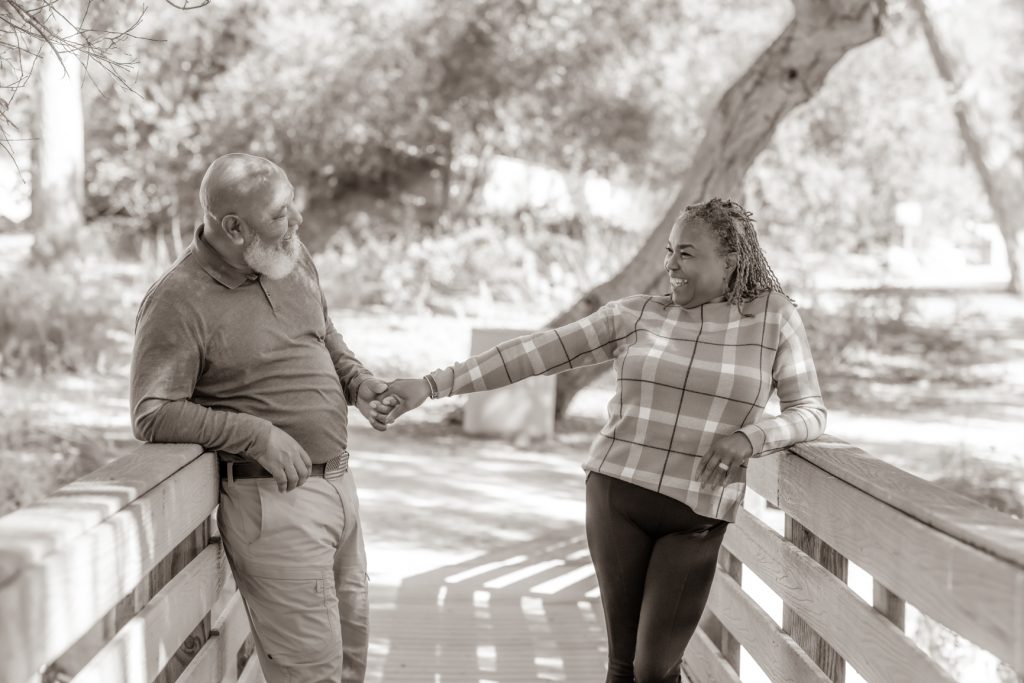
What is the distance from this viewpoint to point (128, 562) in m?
2.52

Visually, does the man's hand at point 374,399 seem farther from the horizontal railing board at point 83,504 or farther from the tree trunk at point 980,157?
the tree trunk at point 980,157

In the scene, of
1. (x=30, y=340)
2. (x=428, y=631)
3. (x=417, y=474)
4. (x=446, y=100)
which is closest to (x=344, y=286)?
(x=446, y=100)

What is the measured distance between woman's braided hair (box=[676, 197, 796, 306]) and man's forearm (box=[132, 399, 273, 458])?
1261 mm

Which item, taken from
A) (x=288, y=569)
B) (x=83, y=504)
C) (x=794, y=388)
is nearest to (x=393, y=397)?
(x=288, y=569)

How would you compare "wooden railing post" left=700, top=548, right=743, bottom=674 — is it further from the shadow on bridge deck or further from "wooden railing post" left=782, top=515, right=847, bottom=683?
"wooden railing post" left=782, top=515, right=847, bottom=683

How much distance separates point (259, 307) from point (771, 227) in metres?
17.0

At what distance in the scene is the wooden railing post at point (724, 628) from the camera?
432 cm

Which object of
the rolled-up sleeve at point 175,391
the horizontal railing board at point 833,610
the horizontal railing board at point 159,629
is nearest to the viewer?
the horizontal railing board at point 159,629

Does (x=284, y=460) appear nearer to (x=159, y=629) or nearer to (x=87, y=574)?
(x=159, y=629)

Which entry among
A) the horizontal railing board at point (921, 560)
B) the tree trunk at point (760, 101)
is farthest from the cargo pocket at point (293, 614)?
the tree trunk at point (760, 101)

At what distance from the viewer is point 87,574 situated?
227 cm

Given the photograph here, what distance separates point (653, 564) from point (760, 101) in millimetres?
7175

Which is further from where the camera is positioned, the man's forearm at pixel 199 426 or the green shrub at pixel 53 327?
the green shrub at pixel 53 327

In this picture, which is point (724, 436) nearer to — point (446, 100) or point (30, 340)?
point (30, 340)
